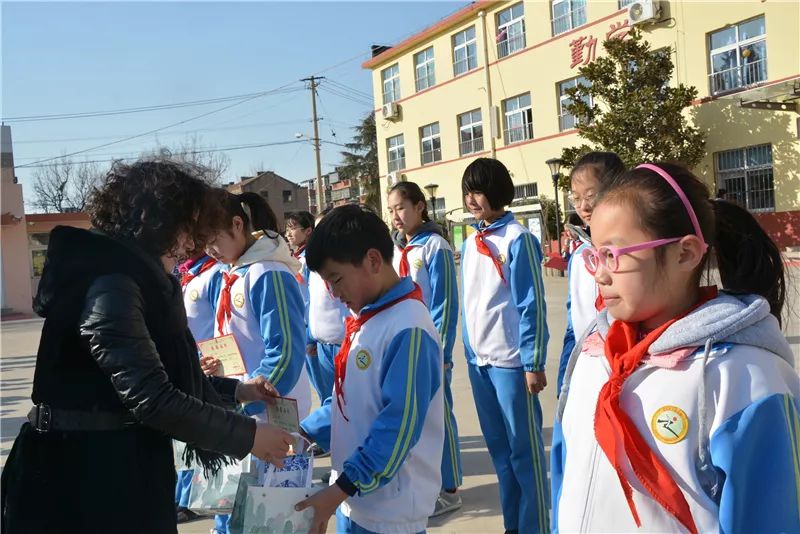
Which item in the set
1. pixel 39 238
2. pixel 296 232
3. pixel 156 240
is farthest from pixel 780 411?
pixel 39 238

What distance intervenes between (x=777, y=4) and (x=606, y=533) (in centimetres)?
1709

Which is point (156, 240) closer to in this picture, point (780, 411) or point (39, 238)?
point (780, 411)

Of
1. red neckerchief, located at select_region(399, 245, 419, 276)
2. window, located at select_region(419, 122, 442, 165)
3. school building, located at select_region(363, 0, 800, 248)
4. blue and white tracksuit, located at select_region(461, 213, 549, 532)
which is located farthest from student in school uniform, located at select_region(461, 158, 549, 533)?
window, located at select_region(419, 122, 442, 165)

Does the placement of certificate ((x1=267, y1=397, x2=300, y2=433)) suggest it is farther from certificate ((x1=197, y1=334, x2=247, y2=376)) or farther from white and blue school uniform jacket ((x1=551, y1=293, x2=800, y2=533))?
white and blue school uniform jacket ((x1=551, y1=293, x2=800, y2=533))

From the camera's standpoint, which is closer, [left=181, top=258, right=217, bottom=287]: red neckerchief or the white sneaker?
[left=181, top=258, right=217, bottom=287]: red neckerchief

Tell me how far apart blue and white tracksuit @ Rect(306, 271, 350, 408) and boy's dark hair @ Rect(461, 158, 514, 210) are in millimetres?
1264

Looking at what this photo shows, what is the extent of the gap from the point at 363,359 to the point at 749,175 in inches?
678

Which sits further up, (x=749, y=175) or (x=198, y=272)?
(x=749, y=175)

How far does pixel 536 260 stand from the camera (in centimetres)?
340

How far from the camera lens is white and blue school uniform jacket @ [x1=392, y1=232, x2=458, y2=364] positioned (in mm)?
4020

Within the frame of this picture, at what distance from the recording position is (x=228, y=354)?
2785 millimetres

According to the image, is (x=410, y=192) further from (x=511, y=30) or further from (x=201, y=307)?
(x=511, y=30)

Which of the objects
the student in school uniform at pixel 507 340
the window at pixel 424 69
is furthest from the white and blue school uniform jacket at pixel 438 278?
the window at pixel 424 69

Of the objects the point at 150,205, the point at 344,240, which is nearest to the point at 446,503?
the point at 344,240
